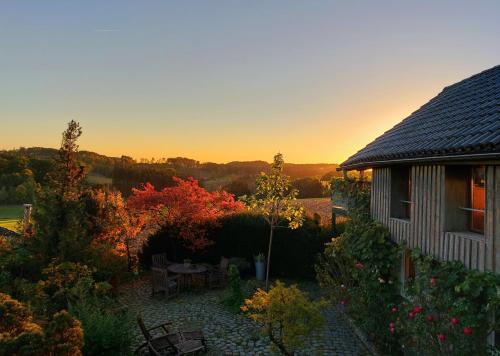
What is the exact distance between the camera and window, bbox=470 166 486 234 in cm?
621

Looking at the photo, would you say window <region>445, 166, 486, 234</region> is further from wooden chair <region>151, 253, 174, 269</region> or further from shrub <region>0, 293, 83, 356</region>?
wooden chair <region>151, 253, 174, 269</region>

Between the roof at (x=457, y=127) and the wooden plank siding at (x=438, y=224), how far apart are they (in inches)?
21.8

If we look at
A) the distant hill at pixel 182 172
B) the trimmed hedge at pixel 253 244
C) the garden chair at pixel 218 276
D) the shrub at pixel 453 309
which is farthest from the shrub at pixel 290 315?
the distant hill at pixel 182 172

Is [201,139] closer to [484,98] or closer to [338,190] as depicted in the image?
[338,190]

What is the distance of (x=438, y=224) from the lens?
6551mm

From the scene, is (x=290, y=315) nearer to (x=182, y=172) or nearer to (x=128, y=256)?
(x=128, y=256)

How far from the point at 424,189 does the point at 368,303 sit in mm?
3125

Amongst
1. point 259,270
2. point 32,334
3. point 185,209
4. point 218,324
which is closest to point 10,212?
point 185,209

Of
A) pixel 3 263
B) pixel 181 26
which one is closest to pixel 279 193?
pixel 181 26

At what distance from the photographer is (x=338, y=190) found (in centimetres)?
1148

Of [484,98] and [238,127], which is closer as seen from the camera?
[484,98]

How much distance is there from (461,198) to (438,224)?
0.63 meters

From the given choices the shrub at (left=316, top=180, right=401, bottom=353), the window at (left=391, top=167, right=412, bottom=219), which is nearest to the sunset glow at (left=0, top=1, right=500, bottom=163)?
the window at (left=391, top=167, right=412, bottom=219)

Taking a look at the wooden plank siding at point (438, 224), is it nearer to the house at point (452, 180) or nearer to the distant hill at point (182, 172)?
the house at point (452, 180)
